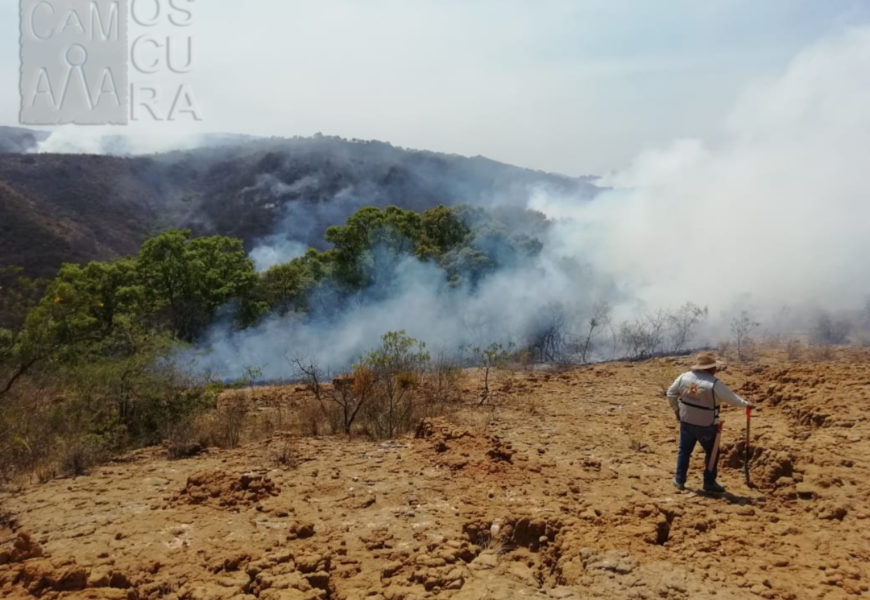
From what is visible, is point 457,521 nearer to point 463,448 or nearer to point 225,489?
point 463,448

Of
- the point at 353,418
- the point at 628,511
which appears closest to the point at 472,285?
the point at 353,418

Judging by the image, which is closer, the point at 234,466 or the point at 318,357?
the point at 234,466

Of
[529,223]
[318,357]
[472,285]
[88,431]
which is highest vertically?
[529,223]

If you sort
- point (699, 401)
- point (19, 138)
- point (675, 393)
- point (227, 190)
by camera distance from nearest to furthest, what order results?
point (699, 401)
point (675, 393)
point (227, 190)
point (19, 138)

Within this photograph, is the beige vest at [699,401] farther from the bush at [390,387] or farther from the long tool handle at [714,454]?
the bush at [390,387]

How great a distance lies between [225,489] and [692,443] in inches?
179

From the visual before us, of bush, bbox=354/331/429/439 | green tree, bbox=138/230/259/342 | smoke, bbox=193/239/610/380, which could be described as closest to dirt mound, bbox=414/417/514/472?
bush, bbox=354/331/429/439

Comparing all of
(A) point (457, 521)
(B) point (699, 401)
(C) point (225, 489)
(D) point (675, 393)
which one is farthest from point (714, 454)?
(C) point (225, 489)

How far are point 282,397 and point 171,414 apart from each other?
3.38m

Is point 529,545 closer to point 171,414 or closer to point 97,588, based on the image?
point 97,588

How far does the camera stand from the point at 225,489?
5.41 metres

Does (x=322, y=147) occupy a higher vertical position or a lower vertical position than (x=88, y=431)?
higher

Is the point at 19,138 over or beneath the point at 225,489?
over

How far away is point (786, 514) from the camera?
495 centimetres
